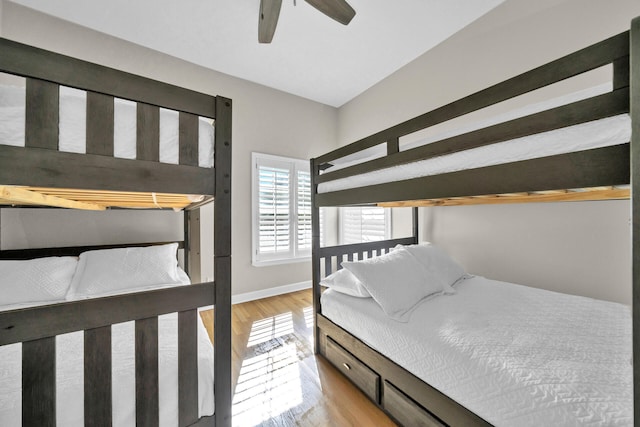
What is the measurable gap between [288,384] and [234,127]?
2719 millimetres

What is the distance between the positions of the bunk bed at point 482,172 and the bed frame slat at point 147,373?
3.35ft

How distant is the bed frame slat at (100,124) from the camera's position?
76cm

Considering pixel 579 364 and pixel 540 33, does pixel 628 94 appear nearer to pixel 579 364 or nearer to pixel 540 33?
pixel 579 364

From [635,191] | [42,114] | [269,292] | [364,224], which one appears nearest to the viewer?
[635,191]

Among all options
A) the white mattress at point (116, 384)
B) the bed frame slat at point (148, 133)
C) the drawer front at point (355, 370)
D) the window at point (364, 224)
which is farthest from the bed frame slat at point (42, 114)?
the window at point (364, 224)

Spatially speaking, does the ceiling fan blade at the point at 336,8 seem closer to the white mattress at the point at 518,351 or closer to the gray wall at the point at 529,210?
the gray wall at the point at 529,210

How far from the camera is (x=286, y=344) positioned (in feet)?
6.70

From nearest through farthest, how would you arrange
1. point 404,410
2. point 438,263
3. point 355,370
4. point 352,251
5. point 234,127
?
point 404,410 → point 355,370 → point 438,263 → point 352,251 → point 234,127

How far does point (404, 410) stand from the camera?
1.20 meters

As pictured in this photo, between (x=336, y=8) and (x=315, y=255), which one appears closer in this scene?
(x=336, y=8)

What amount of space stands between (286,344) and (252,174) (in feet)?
6.56

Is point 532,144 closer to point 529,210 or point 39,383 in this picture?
point 529,210

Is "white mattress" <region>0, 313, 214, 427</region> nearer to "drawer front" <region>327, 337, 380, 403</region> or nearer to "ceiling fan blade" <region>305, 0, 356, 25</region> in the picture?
"drawer front" <region>327, 337, 380, 403</region>

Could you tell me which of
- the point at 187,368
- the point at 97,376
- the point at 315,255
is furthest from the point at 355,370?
the point at 97,376
